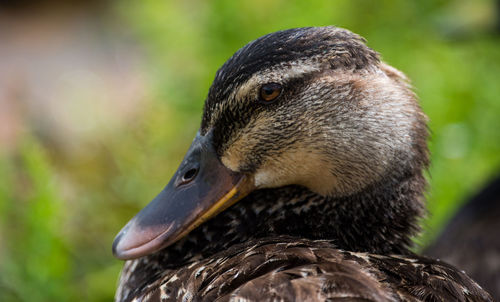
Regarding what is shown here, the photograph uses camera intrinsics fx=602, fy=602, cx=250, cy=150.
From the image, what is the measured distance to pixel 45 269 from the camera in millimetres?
2396

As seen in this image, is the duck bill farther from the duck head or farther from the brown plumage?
the brown plumage

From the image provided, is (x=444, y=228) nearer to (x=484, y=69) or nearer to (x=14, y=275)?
(x=484, y=69)

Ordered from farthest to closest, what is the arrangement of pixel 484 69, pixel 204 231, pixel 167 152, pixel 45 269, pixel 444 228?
pixel 484 69, pixel 167 152, pixel 444 228, pixel 45 269, pixel 204 231

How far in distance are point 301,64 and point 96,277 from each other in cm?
189

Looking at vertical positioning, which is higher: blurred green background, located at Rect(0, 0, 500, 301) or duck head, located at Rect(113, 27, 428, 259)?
duck head, located at Rect(113, 27, 428, 259)

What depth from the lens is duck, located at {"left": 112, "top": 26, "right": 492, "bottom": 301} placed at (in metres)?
1.50

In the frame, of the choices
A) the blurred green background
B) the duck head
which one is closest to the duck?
the duck head

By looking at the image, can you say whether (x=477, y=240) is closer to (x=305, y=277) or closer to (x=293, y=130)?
(x=293, y=130)

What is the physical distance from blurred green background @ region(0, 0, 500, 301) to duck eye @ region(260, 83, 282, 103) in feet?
3.72

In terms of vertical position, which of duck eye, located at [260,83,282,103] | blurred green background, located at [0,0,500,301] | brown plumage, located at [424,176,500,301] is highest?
duck eye, located at [260,83,282,103]

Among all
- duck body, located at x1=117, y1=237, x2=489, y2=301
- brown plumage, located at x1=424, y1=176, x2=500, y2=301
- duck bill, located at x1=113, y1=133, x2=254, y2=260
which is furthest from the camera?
brown plumage, located at x1=424, y1=176, x2=500, y2=301

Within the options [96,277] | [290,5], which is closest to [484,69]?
[290,5]

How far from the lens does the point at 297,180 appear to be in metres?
1.66

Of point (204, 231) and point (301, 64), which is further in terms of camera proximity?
point (204, 231)
